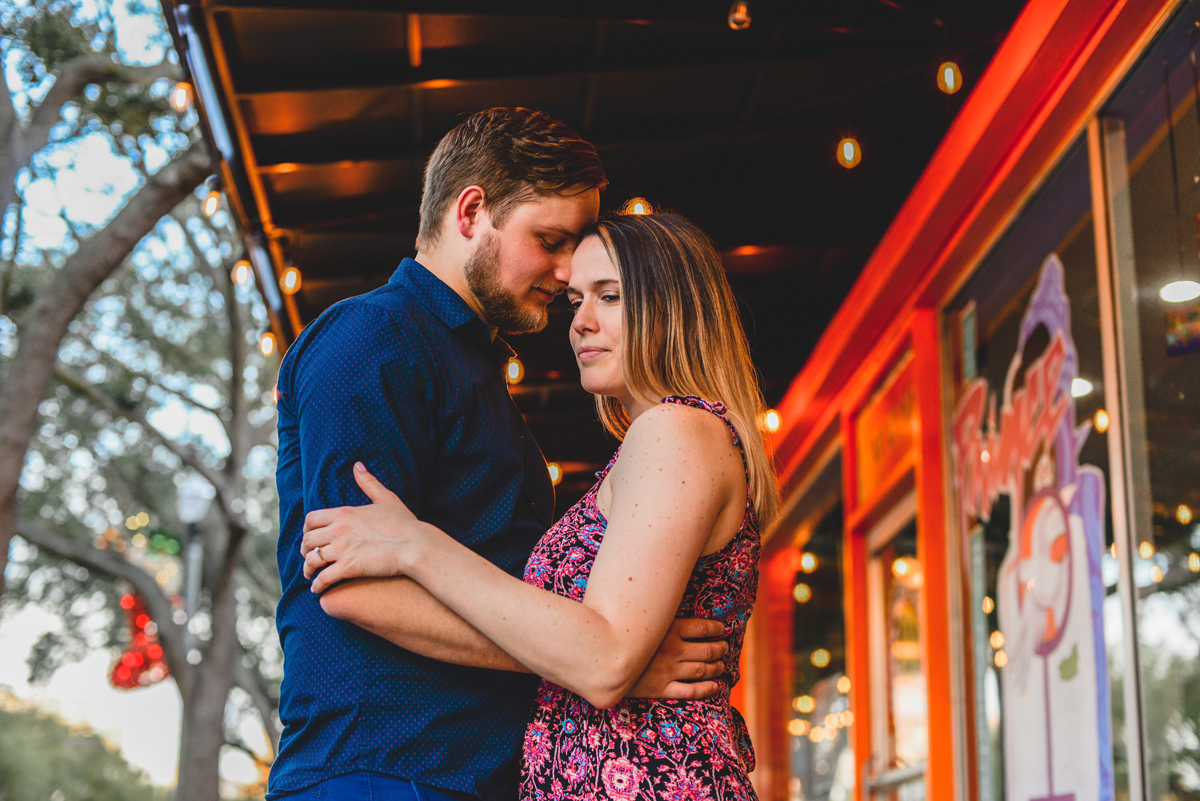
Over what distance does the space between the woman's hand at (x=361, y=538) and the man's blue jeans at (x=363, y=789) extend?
26 centimetres

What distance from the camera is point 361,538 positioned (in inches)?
61.9

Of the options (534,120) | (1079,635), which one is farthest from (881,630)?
(534,120)

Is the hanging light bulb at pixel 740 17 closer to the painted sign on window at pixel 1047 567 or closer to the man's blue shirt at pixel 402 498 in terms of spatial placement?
the painted sign on window at pixel 1047 567

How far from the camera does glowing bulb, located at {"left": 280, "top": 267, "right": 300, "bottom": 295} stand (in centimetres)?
534

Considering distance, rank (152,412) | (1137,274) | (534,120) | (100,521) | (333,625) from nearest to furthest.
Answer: (333,625)
(534,120)
(1137,274)
(152,412)
(100,521)

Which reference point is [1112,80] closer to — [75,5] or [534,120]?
[534,120]

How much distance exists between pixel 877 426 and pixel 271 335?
311 cm

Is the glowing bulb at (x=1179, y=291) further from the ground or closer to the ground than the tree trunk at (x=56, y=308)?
closer to the ground

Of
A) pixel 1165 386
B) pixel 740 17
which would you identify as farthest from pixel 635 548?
pixel 740 17

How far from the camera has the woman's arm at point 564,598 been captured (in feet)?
5.17

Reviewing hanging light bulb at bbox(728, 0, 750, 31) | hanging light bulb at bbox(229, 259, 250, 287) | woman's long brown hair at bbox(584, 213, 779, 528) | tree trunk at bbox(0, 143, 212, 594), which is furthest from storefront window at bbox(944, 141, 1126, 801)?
tree trunk at bbox(0, 143, 212, 594)

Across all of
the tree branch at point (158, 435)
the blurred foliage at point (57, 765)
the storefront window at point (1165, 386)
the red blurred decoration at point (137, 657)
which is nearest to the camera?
the storefront window at point (1165, 386)

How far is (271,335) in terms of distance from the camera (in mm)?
5984

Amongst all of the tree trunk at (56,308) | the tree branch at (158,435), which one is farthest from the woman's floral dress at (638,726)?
the tree branch at (158,435)
